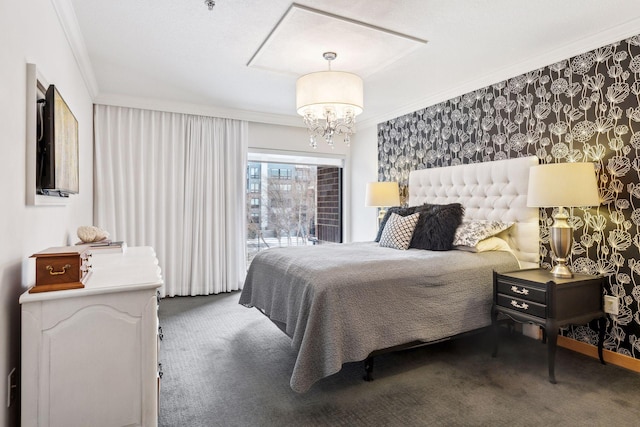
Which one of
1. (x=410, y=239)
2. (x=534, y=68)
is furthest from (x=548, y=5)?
(x=410, y=239)

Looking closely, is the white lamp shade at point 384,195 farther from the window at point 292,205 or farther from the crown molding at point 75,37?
the crown molding at point 75,37

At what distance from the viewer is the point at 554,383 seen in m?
2.37

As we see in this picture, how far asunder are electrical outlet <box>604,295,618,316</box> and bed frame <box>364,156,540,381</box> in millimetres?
539

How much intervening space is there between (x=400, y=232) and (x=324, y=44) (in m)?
1.79

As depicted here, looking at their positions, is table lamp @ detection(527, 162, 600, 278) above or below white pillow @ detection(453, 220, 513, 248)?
above

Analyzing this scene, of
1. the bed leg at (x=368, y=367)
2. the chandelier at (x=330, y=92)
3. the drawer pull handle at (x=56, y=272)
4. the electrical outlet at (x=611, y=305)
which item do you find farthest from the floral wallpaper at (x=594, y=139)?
the drawer pull handle at (x=56, y=272)

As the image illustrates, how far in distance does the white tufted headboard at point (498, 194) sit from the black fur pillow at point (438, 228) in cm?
26

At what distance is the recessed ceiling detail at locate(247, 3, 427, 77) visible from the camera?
2.46 metres

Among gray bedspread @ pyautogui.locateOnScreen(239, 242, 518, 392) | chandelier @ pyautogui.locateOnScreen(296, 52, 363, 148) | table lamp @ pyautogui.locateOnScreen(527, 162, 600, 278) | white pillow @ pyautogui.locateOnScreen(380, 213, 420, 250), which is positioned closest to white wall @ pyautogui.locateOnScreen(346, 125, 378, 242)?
white pillow @ pyautogui.locateOnScreen(380, 213, 420, 250)

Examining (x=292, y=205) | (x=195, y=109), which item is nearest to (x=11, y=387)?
(x=195, y=109)

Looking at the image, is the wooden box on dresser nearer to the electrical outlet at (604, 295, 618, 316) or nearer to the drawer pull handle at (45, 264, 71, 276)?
the drawer pull handle at (45, 264, 71, 276)

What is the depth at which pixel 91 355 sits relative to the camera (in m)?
1.45

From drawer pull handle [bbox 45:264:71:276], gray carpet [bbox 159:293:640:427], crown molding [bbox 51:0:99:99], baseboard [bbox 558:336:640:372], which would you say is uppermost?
crown molding [bbox 51:0:99:99]

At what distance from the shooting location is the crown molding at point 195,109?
4148mm
